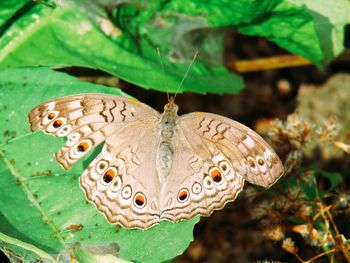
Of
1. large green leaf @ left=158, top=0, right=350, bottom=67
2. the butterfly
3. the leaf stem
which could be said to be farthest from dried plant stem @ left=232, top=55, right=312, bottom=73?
the leaf stem

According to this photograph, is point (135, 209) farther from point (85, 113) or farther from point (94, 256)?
point (85, 113)

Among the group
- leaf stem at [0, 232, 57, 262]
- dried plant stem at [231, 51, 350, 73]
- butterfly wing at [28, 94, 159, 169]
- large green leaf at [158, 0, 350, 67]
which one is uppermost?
butterfly wing at [28, 94, 159, 169]

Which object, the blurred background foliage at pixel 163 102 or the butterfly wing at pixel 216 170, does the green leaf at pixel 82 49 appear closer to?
the blurred background foliage at pixel 163 102

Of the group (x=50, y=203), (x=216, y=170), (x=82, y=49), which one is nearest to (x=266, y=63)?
(x=82, y=49)

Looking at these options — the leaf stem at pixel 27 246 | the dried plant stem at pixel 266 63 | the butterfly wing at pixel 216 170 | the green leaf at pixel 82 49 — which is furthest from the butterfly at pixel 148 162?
the dried plant stem at pixel 266 63

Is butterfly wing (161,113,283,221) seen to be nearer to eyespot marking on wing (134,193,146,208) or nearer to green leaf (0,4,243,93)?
eyespot marking on wing (134,193,146,208)

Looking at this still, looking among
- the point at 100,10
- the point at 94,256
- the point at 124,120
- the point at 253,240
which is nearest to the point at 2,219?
the point at 94,256

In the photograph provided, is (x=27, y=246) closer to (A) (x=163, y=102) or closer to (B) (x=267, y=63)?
(A) (x=163, y=102)
